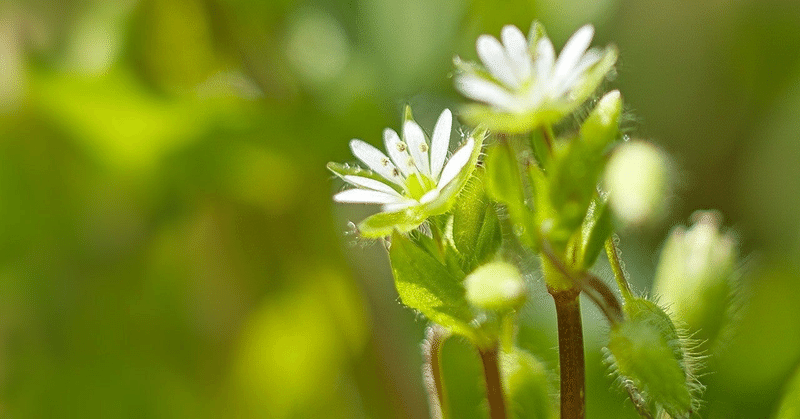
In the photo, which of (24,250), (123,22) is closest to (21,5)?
(123,22)

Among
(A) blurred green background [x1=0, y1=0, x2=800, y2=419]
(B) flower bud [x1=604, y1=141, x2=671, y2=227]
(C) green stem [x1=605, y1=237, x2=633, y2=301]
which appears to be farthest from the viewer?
(A) blurred green background [x1=0, y1=0, x2=800, y2=419]

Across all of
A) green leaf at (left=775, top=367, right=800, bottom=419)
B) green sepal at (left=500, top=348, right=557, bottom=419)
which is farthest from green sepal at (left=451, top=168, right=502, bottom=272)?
green leaf at (left=775, top=367, right=800, bottom=419)

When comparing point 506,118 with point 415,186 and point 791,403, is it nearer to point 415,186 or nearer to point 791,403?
point 415,186

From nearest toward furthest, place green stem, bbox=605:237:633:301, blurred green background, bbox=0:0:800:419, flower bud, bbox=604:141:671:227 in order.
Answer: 1. flower bud, bbox=604:141:671:227
2. green stem, bbox=605:237:633:301
3. blurred green background, bbox=0:0:800:419

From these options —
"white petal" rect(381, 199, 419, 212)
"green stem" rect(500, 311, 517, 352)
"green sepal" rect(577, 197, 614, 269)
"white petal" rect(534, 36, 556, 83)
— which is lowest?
"green stem" rect(500, 311, 517, 352)

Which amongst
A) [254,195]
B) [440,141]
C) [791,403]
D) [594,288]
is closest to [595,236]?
[594,288]

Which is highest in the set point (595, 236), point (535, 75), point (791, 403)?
point (535, 75)

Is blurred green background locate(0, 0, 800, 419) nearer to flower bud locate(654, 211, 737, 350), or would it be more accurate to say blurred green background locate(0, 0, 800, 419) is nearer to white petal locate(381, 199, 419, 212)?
flower bud locate(654, 211, 737, 350)
